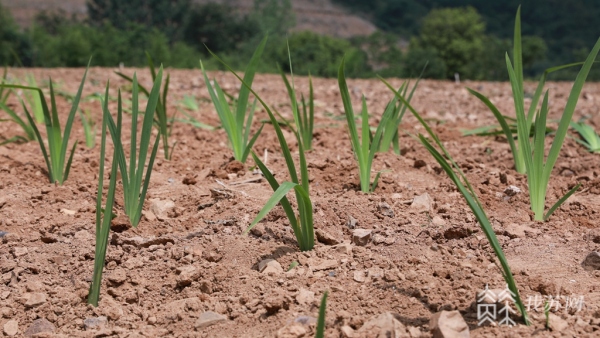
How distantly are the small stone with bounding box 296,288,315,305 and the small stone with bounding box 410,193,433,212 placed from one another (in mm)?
502

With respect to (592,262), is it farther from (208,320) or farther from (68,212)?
(68,212)

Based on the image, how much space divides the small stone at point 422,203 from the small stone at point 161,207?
2.12 feet

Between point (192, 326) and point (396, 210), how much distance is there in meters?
0.64

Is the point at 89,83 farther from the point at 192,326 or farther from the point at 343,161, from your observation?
the point at 192,326

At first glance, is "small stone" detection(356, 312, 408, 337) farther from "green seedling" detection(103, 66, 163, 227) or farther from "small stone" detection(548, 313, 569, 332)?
"green seedling" detection(103, 66, 163, 227)

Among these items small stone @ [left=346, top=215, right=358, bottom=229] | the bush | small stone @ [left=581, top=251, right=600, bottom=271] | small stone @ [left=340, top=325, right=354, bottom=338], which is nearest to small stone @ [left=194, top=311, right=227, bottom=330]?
small stone @ [left=340, top=325, right=354, bottom=338]

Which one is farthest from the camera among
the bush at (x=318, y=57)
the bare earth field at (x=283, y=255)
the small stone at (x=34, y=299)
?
the bush at (x=318, y=57)

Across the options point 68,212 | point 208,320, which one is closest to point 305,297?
point 208,320

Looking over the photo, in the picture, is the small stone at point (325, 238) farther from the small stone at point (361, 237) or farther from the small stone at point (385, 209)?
the small stone at point (385, 209)

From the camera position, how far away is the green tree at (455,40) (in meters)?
17.1

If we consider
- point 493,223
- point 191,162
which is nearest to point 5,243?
point 191,162

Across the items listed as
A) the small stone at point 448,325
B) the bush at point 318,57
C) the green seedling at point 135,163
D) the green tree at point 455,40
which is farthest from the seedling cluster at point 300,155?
the green tree at point 455,40

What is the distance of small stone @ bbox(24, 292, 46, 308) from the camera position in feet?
3.79

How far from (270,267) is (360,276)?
0.61 ft
